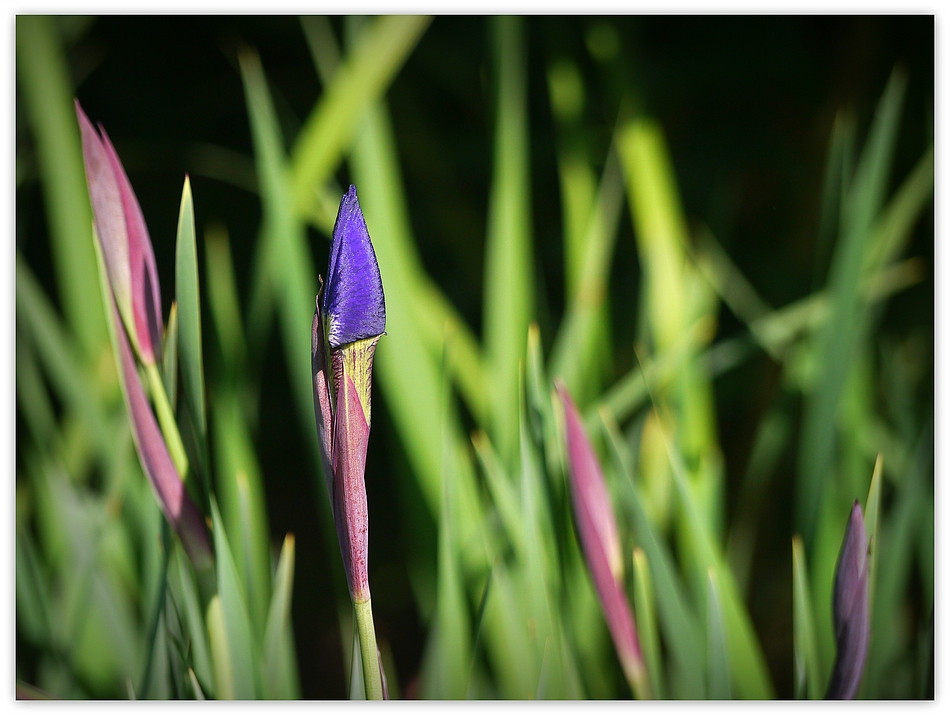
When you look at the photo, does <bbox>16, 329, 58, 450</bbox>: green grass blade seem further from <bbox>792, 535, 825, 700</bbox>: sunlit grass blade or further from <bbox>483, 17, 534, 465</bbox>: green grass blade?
<bbox>792, 535, 825, 700</bbox>: sunlit grass blade

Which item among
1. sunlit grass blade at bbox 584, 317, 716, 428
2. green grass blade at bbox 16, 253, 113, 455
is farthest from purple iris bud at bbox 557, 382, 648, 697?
green grass blade at bbox 16, 253, 113, 455

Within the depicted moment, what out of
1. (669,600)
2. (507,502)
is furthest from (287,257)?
(669,600)

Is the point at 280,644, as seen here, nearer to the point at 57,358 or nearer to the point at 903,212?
the point at 57,358

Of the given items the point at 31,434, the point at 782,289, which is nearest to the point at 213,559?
the point at 31,434

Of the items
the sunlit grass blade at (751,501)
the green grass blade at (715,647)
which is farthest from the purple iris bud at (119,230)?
the sunlit grass blade at (751,501)

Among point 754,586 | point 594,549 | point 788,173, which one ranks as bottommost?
point 754,586

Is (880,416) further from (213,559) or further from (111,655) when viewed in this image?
(111,655)
